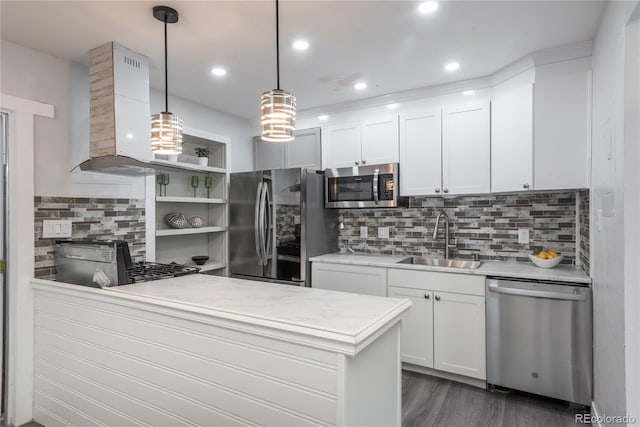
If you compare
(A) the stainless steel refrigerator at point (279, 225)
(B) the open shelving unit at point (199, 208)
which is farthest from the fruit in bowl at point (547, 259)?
(B) the open shelving unit at point (199, 208)

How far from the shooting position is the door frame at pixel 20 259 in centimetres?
231

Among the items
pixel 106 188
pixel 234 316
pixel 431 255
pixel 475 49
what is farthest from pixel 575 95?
pixel 106 188

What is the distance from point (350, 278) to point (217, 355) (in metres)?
1.87

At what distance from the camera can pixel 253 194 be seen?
3.68 metres

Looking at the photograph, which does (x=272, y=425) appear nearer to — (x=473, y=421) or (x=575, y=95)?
(x=473, y=421)

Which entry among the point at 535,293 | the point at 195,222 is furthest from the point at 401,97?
the point at 195,222

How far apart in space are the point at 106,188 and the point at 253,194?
1.34 meters

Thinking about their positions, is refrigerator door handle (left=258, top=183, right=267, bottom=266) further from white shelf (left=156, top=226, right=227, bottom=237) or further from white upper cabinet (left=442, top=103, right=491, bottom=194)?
white upper cabinet (left=442, top=103, right=491, bottom=194)

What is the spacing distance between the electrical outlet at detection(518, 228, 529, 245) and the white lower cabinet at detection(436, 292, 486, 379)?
77 cm

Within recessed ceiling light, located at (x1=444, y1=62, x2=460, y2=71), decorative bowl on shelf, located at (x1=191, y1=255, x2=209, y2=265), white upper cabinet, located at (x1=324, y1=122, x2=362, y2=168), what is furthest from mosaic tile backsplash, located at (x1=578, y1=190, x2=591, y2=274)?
decorative bowl on shelf, located at (x1=191, y1=255, x2=209, y2=265)

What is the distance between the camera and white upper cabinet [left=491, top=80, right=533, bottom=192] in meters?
2.65

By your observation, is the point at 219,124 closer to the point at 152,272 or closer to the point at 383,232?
the point at 152,272

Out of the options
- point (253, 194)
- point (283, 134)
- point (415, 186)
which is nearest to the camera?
point (283, 134)

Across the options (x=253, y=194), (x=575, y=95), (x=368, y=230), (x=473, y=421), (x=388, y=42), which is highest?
(x=388, y=42)
